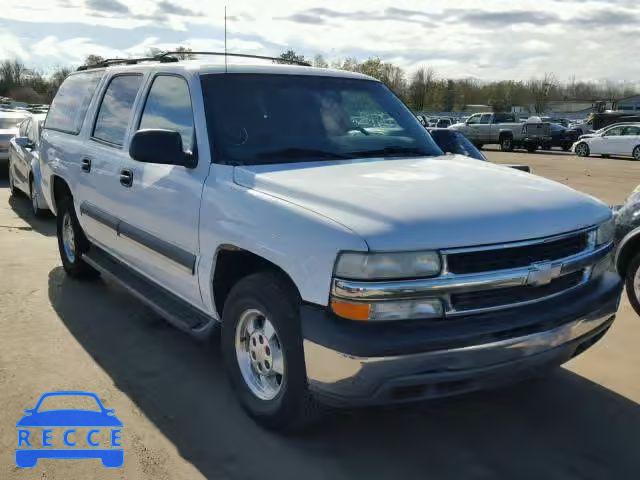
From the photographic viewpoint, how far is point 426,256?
2717 millimetres

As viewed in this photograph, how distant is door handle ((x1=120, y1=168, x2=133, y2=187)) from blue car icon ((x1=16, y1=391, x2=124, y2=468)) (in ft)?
4.68

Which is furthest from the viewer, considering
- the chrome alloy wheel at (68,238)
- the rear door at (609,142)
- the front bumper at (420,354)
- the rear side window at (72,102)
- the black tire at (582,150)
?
the black tire at (582,150)

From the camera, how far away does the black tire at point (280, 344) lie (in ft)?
9.61

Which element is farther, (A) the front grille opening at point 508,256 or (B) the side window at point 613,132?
(B) the side window at point 613,132

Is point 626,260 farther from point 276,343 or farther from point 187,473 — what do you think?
point 187,473

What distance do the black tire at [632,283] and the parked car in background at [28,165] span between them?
7.13 meters

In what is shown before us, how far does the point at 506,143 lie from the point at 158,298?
100 feet

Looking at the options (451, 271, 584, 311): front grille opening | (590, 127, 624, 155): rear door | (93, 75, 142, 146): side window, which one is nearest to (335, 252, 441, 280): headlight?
(451, 271, 584, 311): front grille opening

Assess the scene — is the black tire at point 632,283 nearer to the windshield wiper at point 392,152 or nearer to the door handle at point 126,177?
the windshield wiper at point 392,152

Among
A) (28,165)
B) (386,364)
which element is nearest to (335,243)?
(386,364)

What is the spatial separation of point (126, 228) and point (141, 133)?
1.16 meters

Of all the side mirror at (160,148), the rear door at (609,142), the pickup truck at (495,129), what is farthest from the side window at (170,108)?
the pickup truck at (495,129)

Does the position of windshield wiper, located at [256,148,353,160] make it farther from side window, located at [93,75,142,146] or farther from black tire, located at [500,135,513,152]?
black tire, located at [500,135,513,152]

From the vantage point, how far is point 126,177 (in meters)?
4.39
